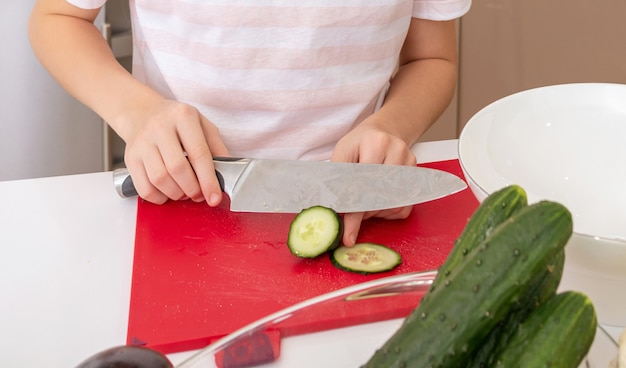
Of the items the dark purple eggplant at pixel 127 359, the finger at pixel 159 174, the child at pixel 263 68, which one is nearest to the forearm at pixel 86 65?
the child at pixel 263 68

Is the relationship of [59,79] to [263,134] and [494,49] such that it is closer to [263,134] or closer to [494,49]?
[263,134]

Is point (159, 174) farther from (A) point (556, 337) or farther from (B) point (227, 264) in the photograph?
(A) point (556, 337)

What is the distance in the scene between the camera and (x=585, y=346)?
1.32ft

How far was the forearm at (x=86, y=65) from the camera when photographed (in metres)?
0.98

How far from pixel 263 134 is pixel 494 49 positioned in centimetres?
122

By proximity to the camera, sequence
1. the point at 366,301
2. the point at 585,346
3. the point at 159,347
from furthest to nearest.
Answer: the point at 159,347
the point at 366,301
the point at 585,346

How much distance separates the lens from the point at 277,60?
3.45 ft

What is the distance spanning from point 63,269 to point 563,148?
20.9 inches

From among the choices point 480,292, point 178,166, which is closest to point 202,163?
point 178,166

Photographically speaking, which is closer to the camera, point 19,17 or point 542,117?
point 542,117

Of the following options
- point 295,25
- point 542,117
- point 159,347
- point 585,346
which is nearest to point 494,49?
point 295,25

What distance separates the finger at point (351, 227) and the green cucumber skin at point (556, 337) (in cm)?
39

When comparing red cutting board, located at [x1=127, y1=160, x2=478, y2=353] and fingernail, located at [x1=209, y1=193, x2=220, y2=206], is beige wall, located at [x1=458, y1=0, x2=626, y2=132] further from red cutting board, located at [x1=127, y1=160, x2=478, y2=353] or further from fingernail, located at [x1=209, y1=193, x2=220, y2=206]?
fingernail, located at [x1=209, y1=193, x2=220, y2=206]

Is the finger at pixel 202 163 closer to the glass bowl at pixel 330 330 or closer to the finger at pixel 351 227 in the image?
the finger at pixel 351 227
